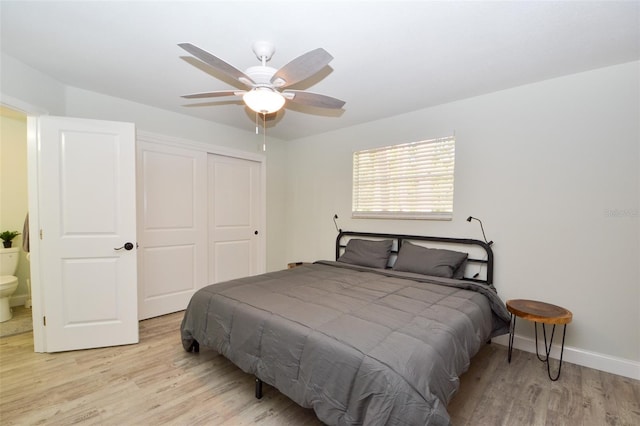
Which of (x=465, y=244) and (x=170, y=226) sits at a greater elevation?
(x=170, y=226)

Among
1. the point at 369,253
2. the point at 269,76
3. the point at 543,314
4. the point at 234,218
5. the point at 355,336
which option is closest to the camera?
the point at 355,336

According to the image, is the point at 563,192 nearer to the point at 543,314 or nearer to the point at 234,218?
the point at 543,314

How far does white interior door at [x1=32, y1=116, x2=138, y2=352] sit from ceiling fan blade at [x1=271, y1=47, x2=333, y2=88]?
179cm

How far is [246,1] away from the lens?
1633 mm

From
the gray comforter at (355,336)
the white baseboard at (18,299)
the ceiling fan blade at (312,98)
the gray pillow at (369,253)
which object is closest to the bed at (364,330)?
the gray comforter at (355,336)

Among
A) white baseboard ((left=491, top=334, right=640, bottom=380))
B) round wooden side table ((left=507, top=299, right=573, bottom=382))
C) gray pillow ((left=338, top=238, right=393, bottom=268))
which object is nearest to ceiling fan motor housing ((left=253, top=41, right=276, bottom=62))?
gray pillow ((left=338, top=238, right=393, bottom=268))

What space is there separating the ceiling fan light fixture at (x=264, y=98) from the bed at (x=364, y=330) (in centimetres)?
142

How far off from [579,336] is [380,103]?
9.43 ft

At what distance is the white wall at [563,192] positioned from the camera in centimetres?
227

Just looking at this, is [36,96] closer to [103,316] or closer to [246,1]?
[103,316]

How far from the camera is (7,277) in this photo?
326cm

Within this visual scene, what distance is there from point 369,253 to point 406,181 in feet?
3.27

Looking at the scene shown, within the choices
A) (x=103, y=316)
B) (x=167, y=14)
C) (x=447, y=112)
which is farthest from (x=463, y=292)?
(x=103, y=316)

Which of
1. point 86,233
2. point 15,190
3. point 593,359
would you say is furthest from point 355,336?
point 15,190
